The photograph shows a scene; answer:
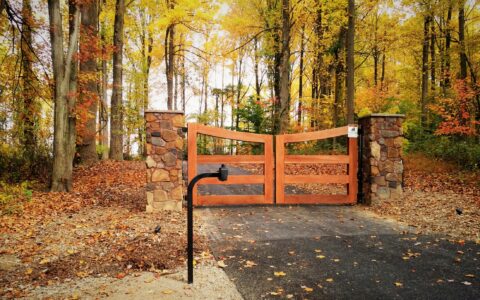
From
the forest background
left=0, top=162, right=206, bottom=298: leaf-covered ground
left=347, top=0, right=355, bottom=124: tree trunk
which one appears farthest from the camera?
left=347, top=0, right=355, bottom=124: tree trunk

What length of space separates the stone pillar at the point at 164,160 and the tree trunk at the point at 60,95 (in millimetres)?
2930

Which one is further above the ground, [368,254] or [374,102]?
[374,102]

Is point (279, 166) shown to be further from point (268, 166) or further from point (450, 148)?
point (450, 148)

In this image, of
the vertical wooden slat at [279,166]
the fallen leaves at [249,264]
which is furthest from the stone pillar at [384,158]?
the fallen leaves at [249,264]

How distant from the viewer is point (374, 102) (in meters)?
17.9

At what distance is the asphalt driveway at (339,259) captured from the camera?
2920 mm

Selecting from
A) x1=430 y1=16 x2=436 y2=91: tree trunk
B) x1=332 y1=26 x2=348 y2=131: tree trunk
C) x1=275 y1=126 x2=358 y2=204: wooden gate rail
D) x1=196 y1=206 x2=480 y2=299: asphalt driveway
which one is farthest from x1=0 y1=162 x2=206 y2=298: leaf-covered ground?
x1=430 y1=16 x2=436 y2=91: tree trunk

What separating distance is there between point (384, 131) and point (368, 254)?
3711 mm

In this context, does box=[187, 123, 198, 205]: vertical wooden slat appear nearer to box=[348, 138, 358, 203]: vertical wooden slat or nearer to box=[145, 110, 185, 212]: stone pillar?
box=[145, 110, 185, 212]: stone pillar

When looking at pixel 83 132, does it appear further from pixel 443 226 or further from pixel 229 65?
pixel 229 65

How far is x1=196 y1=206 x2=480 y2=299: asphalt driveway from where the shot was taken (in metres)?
2.92

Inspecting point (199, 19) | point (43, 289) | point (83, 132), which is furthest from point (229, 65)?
point (43, 289)

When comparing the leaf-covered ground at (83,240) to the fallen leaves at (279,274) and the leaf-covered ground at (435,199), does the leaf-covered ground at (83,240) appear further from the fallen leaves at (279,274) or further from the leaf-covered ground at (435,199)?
the leaf-covered ground at (435,199)

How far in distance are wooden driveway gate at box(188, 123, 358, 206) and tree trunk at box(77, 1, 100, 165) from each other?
4812 millimetres
